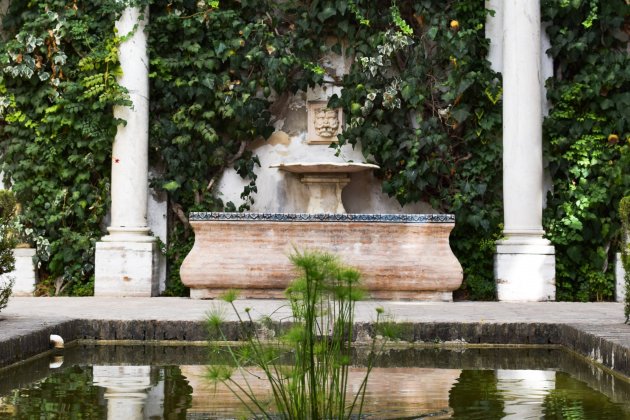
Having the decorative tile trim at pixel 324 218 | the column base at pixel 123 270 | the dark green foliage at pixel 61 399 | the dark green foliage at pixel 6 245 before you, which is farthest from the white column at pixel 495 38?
the dark green foliage at pixel 61 399

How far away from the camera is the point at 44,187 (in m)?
11.7

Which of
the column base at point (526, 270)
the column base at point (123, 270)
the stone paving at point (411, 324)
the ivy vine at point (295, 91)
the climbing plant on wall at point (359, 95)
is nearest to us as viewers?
the stone paving at point (411, 324)

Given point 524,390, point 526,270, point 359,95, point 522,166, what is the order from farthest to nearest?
point 359,95, point 522,166, point 526,270, point 524,390

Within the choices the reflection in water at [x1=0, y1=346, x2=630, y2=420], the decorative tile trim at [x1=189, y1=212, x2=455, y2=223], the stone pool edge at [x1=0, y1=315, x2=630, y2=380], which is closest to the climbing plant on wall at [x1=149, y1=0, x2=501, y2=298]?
the decorative tile trim at [x1=189, y1=212, x2=455, y2=223]

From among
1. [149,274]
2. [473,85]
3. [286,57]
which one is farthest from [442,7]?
[149,274]

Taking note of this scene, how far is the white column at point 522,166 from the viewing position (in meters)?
11.1

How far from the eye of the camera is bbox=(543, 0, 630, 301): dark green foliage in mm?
11320

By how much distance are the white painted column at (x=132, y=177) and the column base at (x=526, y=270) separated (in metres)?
3.56

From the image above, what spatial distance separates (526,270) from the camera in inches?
436

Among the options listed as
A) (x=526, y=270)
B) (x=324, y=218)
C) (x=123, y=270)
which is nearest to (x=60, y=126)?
(x=123, y=270)

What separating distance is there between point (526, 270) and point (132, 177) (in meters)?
4.10

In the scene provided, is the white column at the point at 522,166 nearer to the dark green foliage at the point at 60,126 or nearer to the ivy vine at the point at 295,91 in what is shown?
the ivy vine at the point at 295,91

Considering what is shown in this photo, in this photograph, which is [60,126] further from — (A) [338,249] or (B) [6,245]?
(B) [6,245]

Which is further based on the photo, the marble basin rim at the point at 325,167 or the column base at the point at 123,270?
the column base at the point at 123,270
